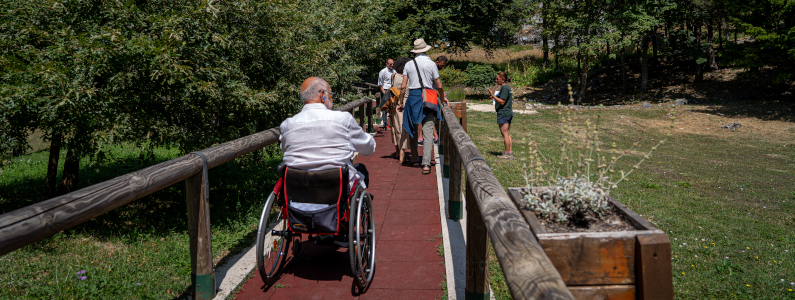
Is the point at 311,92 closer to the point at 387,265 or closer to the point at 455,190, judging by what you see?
the point at 387,265

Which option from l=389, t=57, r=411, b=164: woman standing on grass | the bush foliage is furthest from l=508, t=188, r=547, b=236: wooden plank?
the bush foliage

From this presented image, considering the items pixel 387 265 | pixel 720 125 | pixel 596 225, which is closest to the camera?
pixel 596 225

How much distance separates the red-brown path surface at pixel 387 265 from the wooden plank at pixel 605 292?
62.7 inches

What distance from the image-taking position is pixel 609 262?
214 centimetres

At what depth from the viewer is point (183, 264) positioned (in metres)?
4.55

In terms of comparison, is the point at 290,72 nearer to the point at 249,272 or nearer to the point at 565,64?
the point at 249,272

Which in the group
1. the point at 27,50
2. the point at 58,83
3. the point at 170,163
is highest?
the point at 27,50

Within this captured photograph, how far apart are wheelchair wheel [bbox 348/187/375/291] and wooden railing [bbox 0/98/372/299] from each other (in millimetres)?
971

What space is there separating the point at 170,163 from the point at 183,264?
1.75 metres

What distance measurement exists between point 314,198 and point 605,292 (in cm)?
203

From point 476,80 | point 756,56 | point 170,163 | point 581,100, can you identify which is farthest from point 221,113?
point 581,100

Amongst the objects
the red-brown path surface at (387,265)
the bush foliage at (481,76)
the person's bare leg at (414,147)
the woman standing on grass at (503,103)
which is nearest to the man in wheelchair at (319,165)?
the red-brown path surface at (387,265)

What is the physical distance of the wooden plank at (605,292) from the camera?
215 centimetres

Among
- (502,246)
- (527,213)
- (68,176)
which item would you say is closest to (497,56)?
(68,176)
